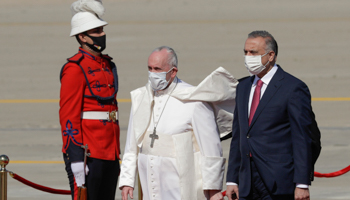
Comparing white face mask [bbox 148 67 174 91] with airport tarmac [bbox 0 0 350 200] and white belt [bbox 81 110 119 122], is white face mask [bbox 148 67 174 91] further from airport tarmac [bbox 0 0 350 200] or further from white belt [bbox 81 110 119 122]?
airport tarmac [bbox 0 0 350 200]

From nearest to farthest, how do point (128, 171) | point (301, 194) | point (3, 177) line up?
1. point (301, 194)
2. point (128, 171)
3. point (3, 177)

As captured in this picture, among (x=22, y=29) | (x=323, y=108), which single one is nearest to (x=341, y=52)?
(x=323, y=108)

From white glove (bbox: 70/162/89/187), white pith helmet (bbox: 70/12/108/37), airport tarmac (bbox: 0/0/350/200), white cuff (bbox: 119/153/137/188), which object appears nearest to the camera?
white cuff (bbox: 119/153/137/188)

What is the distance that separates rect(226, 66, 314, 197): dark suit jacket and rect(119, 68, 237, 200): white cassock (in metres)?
0.29

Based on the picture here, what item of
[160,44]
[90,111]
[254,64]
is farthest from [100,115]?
[160,44]

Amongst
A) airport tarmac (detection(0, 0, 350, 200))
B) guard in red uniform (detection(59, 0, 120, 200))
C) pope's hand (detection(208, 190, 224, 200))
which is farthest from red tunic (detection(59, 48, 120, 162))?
airport tarmac (detection(0, 0, 350, 200))

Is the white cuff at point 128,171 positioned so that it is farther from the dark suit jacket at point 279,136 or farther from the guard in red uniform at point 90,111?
the dark suit jacket at point 279,136

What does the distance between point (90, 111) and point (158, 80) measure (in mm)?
832

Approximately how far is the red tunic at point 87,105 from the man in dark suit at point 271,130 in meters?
1.24

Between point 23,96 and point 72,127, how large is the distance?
752 centimetres

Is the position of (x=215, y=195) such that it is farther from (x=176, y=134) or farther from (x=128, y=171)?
(x=128, y=171)

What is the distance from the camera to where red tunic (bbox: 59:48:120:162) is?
506 cm

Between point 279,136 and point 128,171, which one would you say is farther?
point 128,171

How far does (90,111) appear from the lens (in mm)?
5191
